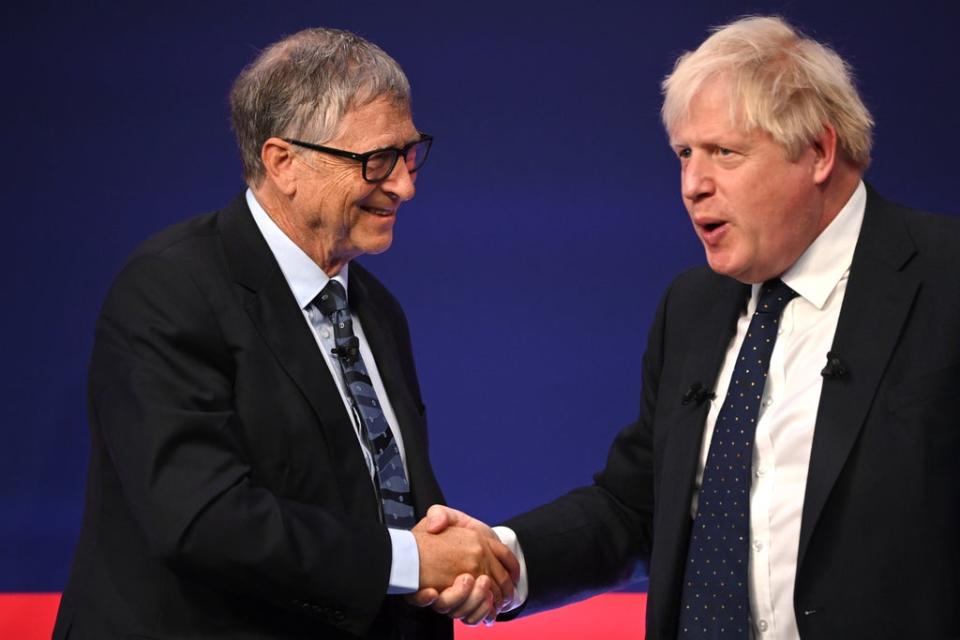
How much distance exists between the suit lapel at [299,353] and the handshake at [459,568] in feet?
0.38

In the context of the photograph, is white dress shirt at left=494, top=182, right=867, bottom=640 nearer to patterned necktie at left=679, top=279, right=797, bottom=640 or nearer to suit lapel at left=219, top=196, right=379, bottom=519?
patterned necktie at left=679, top=279, right=797, bottom=640

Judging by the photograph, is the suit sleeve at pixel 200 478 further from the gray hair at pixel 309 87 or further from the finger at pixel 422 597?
the gray hair at pixel 309 87

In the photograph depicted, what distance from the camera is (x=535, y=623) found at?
317cm

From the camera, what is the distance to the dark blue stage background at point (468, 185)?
4078 mm

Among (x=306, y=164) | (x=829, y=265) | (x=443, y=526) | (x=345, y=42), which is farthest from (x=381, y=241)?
(x=829, y=265)

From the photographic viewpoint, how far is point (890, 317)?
90.4 inches

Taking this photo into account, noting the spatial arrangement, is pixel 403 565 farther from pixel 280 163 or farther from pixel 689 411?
pixel 280 163

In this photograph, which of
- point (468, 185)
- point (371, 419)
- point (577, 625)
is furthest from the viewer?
point (468, 185)

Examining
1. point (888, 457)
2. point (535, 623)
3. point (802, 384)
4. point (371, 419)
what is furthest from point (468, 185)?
point (888, 457)

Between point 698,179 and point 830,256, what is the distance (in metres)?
0.26

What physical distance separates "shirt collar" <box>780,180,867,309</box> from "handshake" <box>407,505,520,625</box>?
76 cm

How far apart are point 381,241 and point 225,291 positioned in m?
0.35

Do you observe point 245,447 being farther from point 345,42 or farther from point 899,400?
point 899,400

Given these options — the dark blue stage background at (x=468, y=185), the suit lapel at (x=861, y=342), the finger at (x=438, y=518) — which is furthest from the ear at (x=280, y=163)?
the dark blue stage background at (x=468, y=185)
